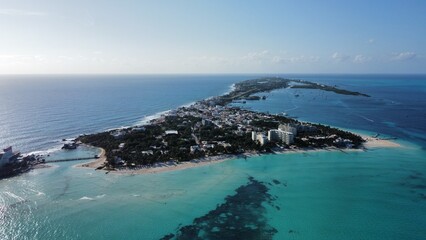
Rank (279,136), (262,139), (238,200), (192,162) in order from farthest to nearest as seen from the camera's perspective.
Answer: (279,136), (262,139), (192,162), (238,200)

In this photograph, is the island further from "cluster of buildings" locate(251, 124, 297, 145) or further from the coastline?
the coastline

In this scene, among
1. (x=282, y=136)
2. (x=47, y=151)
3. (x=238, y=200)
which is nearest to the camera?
(x=238, y=200)

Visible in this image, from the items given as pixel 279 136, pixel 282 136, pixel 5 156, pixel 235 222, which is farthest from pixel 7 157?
pixel 282 136

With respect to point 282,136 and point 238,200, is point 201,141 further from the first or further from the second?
point 238,200

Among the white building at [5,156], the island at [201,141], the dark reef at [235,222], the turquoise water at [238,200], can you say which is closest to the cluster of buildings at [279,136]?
the island at [201,141]

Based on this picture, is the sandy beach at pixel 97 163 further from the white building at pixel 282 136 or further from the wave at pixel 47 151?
the white building at pixel 282 136

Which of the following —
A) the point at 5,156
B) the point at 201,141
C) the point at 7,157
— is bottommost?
the point at 201,141

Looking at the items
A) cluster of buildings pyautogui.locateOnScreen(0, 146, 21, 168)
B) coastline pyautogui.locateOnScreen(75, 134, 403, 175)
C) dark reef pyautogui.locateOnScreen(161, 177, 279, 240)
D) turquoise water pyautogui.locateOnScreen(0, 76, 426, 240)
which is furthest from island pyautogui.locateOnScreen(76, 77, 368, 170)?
dark reef pyautogui.locateOnScreen(161, 177, 279, 240)
